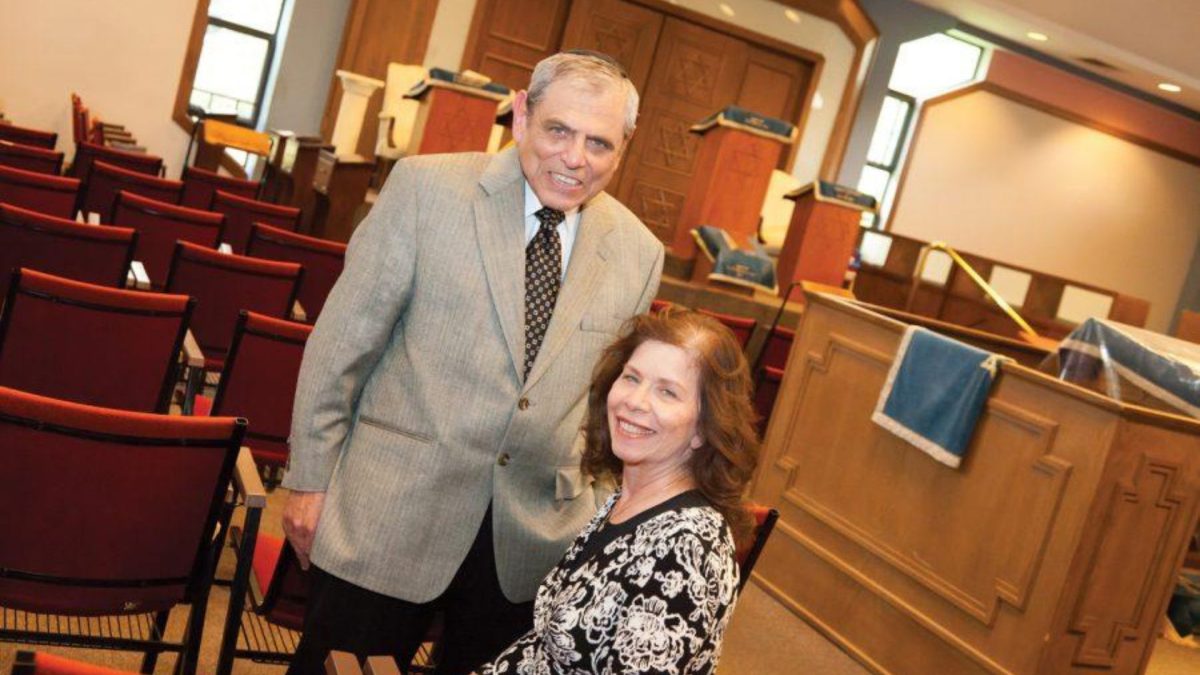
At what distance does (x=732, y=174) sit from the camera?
1033 cm

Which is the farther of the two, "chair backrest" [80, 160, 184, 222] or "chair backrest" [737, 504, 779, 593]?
"chair backrest" [80, 160, 184, 222]

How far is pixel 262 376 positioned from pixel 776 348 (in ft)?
13.4

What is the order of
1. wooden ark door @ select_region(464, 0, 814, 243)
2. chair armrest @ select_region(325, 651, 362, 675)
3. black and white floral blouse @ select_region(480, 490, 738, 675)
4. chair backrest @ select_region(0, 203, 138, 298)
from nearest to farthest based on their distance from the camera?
chair armrest @ select_region(325, 651, 362, 675)
black and white floral blouse @ select_region(480, 490, 738, 675)
chair backrest @ select_region(0, 203, 138, 298)
wooden ark door @ select_region(464, 0, 814, 243)

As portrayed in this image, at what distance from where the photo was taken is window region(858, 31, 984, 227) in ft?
50.2

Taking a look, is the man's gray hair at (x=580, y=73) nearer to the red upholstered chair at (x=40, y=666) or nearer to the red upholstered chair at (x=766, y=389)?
the red upholstered chair at (x=40, y=666)

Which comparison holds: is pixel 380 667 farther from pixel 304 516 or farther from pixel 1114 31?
pixel 1114 31

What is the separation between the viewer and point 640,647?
1.77 metres

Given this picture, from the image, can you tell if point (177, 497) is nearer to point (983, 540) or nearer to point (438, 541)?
point (438, 541)

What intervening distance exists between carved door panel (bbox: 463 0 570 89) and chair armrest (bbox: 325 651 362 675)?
11958mm

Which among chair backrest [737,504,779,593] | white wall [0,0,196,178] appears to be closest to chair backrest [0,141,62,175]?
chair backrest [737,504,779,593]

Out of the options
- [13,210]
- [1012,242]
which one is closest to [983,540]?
[13,210]

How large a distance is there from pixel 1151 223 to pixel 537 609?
641 inches

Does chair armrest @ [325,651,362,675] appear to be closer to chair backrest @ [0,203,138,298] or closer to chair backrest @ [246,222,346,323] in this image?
chair backrest @ [0,203,138,298]

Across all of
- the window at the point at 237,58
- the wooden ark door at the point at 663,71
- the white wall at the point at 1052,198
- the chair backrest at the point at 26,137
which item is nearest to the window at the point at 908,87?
the white wall at the point at 1052,198
